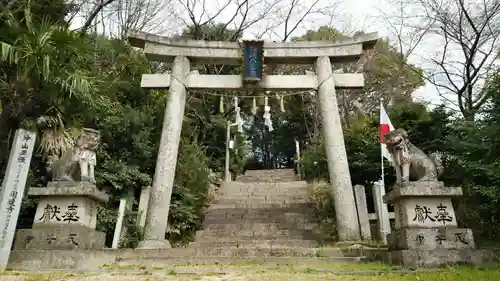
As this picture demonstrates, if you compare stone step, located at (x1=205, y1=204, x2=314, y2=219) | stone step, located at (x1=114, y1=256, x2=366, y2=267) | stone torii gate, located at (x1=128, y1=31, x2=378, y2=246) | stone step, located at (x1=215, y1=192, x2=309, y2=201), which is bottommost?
stone step, located at (x1=114, y1=256, x2=366, y2=267)

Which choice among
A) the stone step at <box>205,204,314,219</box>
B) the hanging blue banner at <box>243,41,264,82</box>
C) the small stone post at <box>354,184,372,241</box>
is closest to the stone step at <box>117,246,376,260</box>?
the small stone post at <box>354,184,372,241</box>

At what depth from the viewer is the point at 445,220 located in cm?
595

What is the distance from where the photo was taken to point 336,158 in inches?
364

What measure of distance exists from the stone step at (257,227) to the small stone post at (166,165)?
1823mm

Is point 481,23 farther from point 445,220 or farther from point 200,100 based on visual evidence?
point 200,100

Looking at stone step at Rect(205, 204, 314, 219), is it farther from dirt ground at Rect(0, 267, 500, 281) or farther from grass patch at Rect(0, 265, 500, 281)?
grass patch at Rect(0, 265, 500, 281)

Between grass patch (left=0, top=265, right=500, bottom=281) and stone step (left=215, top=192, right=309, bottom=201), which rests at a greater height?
stone step (left=215, top=192, right=309, bottom=201)

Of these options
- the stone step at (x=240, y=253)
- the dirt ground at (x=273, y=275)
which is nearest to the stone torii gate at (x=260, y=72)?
the stone step at (x=240, y=253)

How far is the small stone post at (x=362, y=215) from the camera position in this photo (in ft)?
28.5

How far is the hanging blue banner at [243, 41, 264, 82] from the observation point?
9.91m

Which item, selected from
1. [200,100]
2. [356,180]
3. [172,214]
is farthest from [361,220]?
[200,100]

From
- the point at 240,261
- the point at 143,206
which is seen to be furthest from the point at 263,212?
the point at 240,261

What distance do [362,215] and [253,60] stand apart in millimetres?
4588

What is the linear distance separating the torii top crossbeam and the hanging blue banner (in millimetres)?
200
